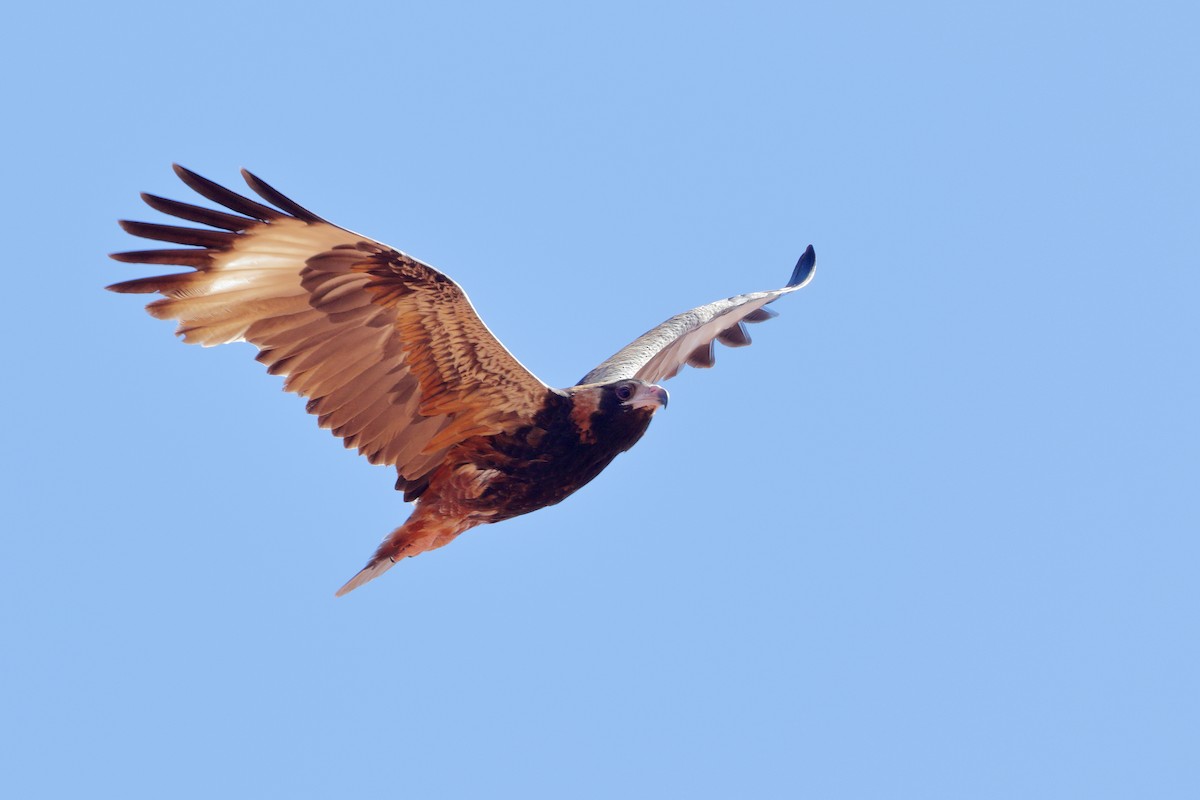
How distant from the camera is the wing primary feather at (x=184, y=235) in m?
10.4

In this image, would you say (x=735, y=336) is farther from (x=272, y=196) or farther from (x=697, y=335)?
(x=272, y=196)

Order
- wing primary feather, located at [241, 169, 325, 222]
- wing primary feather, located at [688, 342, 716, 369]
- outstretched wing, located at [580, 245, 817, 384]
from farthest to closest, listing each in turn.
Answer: wing primary feather, located at [688, 342, 716, 369]
outstretched wing, located at [580, 245, 817, 384]
wing primary feather, located at [241, 169, 325, 222]

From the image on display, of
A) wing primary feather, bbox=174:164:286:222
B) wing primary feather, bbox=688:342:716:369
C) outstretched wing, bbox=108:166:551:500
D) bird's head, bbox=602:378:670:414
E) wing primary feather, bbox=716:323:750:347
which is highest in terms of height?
wing primary feather, bbox=716:323:750:347

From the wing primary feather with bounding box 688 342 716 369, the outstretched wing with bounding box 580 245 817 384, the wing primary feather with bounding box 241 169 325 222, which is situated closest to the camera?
the wing primary feather with bounding box 241 169 325 222

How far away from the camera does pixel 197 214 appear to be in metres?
10.4

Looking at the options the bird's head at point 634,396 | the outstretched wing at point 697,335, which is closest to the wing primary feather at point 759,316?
the outstretched wing at point 697,335

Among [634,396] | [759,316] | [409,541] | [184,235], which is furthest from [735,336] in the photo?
[184,235]

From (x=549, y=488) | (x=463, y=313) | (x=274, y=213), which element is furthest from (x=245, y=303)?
(x=549, y=488)

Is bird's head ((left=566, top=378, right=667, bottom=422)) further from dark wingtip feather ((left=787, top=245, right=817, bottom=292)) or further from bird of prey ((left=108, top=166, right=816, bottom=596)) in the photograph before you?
dark wingtip feather ((left=787, top=245, right=817, bottom=292))

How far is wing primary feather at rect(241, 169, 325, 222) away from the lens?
1002 cm

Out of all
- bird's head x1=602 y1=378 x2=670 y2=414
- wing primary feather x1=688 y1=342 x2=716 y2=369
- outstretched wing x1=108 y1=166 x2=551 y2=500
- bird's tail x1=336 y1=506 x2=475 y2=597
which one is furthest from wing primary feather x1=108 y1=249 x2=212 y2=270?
wing primary feather x1=688 y1=342 x2=716 y2=369

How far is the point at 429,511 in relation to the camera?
11.3 m

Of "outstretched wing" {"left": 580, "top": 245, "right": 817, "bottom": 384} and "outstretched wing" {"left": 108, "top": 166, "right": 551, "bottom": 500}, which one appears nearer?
"outstretched wing" {"left": 108, "top": 166, "right": 551, "bottom": 500}

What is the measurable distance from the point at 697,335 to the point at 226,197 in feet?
16.1
